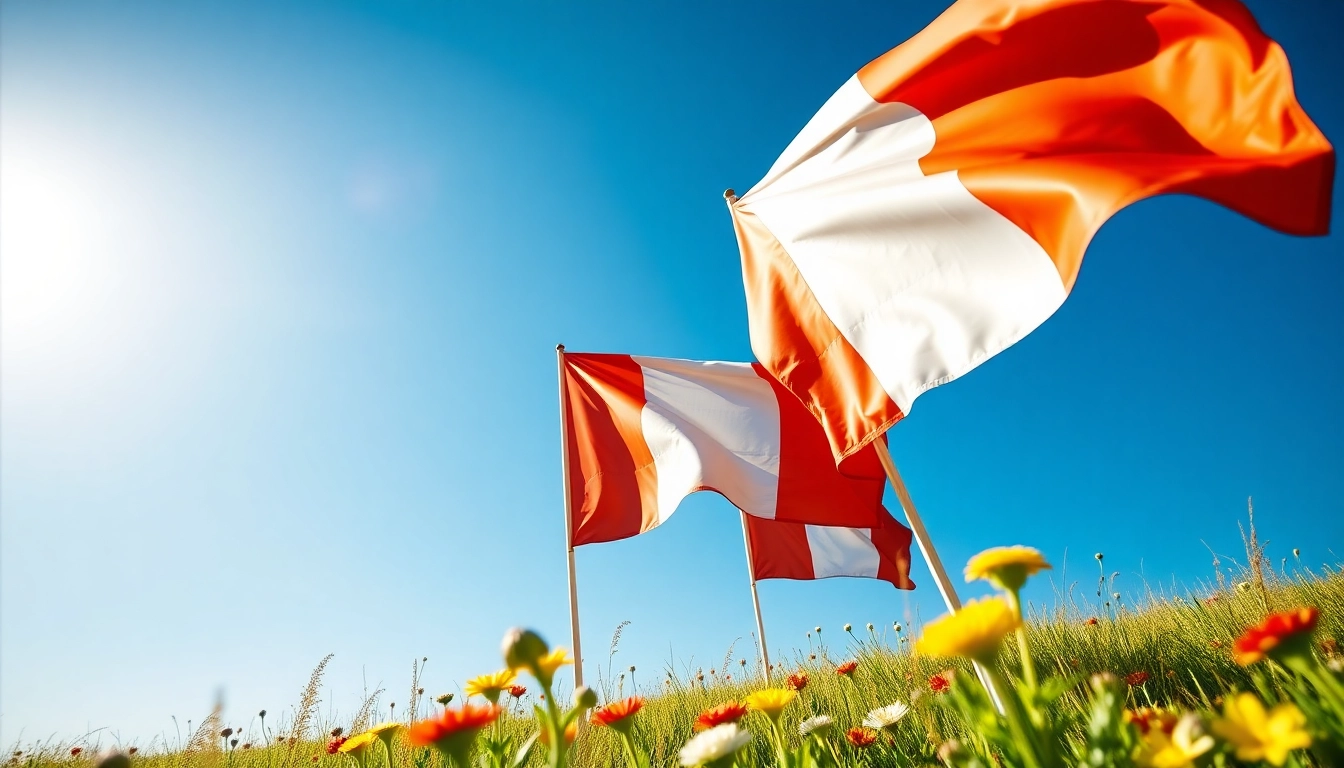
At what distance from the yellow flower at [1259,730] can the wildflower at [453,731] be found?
1217 mm

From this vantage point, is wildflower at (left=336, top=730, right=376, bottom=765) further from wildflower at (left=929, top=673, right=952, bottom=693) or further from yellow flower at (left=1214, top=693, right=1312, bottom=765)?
wildflower at (left=929, top=673, right=952, bottom=693)

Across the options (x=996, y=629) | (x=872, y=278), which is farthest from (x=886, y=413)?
(x=996, y=629)

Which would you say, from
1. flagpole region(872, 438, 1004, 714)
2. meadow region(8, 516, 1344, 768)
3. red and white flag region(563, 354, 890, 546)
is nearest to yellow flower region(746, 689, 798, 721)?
meadow region(8, 516, 1344, 768)

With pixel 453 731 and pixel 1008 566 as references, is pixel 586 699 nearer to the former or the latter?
pixel 453 731

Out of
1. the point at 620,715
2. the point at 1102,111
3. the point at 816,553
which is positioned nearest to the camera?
the point at 620,715

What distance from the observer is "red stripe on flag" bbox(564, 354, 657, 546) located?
480 cm

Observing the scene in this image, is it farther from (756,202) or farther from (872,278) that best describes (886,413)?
(756,202)

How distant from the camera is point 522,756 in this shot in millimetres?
1221

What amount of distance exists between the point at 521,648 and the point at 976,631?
0.78 meters

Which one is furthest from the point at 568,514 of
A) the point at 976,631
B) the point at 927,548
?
the point at 976,631

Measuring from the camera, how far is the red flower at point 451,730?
1.24m

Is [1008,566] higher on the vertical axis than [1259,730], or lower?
higher

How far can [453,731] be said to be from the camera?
1272 millimetres

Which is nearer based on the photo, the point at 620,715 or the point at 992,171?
the point at 620,715
